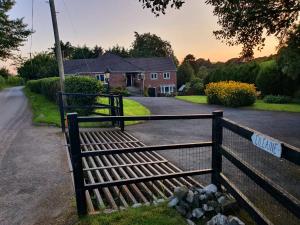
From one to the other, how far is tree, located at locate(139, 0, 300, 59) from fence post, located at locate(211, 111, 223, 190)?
5.38 m

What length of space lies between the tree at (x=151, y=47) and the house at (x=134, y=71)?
2619 centimetres

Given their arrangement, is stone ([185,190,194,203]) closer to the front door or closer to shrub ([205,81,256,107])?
shrub ([205,81,256,107])

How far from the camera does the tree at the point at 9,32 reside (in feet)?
130

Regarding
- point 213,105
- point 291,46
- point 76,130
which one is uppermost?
point 291,46

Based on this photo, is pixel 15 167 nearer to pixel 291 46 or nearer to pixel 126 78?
pixel 291 46

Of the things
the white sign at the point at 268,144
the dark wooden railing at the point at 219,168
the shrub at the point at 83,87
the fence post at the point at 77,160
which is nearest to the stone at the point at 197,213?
the dark wooden railing at the point at 219,168

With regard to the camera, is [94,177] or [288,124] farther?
[288,124]

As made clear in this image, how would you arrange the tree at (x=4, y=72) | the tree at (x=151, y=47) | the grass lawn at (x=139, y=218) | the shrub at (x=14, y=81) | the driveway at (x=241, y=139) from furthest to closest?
the tree at (x=151, y=47), the shrub at (x=14, y=81), the tree at (x=4, y=72), the driveway at (x=241, y=139), the grass lawn at (x=139, y=218)

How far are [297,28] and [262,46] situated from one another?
1.44 meters

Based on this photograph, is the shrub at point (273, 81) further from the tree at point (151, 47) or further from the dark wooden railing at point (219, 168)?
the tree at point (151, 47)

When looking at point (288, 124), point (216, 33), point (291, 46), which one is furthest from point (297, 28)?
point (288, 124)

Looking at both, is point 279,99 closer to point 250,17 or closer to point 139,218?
point 250,17

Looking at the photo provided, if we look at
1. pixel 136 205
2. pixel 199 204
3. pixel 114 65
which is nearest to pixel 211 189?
pixel 199 204

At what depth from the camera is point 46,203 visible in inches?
185
